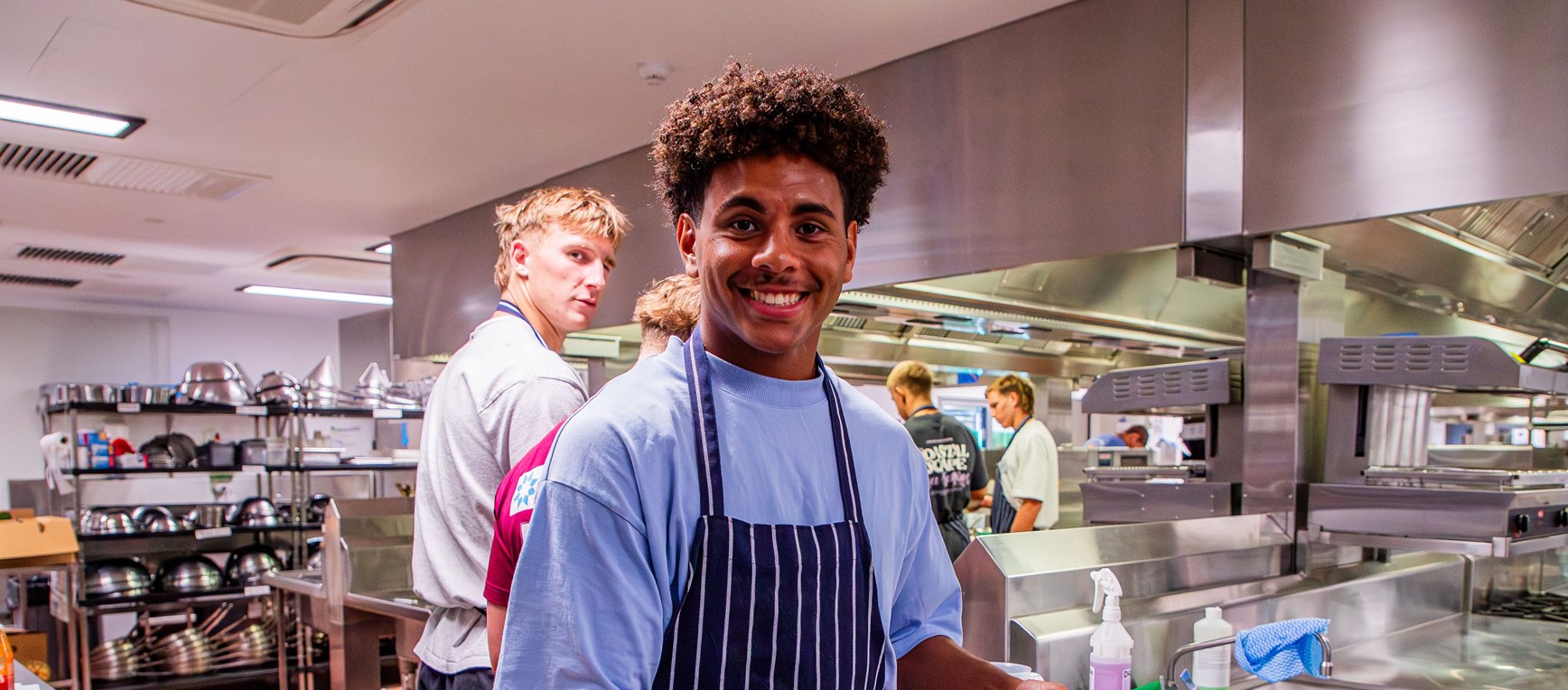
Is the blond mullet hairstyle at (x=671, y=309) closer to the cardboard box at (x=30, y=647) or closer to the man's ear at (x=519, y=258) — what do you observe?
the man's ear at (x=519, y=258)

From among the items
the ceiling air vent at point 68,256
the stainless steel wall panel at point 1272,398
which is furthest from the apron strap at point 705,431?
the ceiling air vent at point 68,256

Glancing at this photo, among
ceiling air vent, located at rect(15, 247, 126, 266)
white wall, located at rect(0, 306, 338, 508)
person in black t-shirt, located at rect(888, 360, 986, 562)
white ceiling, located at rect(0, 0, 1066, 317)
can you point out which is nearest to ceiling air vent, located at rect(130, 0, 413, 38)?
white ceiling, located at rect(0, 0, 1066, 317)

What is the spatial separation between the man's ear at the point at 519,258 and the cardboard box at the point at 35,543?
3.32m

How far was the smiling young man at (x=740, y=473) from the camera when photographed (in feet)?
2.79

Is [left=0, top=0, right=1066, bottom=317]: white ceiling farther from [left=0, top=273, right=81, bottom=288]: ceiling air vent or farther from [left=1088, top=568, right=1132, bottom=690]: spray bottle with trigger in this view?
[left=0, top=273, right=81, bottom=288]: ceiling air vent

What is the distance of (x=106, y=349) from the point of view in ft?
32.1

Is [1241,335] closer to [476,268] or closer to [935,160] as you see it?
[935,160]

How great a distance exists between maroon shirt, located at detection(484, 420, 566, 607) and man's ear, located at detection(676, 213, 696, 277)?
0.66ft

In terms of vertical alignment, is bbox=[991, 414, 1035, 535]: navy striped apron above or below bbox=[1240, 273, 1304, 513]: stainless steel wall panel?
below

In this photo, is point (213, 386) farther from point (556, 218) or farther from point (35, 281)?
point (556, 218)

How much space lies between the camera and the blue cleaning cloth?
1.68 m

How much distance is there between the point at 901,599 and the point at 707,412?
0.33 meters

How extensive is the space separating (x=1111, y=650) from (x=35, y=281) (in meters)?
9.02

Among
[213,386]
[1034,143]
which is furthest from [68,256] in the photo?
[1034,143]
